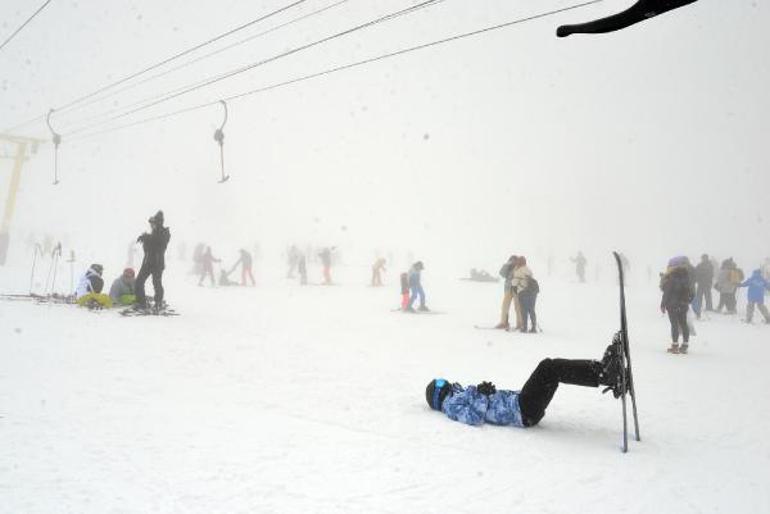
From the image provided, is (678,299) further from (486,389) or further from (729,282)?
(729,282)

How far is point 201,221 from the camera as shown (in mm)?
94875

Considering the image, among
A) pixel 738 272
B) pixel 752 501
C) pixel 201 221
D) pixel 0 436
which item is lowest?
pixel 752 501

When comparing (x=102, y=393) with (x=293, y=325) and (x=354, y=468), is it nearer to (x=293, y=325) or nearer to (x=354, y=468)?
(x=354, y=468)

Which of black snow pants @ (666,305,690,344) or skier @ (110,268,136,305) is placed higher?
skier @ (110,268,136,305)

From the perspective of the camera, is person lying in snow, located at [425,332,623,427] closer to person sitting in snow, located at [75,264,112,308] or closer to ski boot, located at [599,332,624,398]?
ski boot, located at [599,332,624,398]

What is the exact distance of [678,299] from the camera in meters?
9.54

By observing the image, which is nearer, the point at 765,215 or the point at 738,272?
the point at 738,272

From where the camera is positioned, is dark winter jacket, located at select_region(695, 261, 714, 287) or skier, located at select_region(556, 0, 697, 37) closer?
skier, located at select_region(556, 0, 697, 37)

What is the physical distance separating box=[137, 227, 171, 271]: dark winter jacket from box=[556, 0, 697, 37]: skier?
34.1 ft

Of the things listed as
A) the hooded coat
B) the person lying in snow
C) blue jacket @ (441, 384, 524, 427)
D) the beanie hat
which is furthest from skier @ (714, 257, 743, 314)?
the hooded coat

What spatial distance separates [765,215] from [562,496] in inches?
6749

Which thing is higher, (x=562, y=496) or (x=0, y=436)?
(x=0, y=436)

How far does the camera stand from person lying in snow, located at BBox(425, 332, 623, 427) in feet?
13.6

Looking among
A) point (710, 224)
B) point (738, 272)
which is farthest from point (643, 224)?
point (738, 272)
